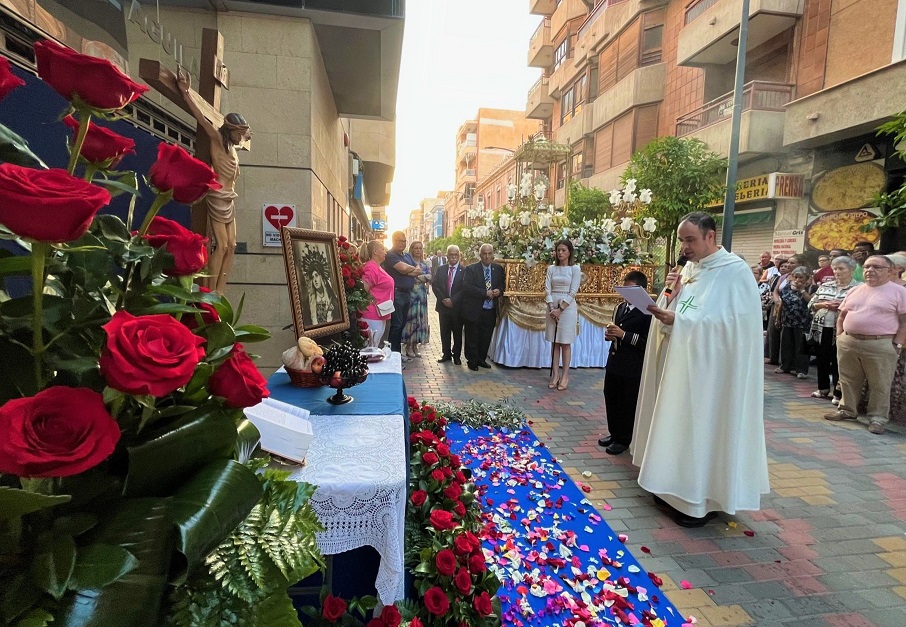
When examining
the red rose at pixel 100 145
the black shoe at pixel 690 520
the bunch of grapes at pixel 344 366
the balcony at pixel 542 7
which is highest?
the balcony at pixel 542 7

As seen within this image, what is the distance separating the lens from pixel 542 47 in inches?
1272

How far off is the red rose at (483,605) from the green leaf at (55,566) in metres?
1.46

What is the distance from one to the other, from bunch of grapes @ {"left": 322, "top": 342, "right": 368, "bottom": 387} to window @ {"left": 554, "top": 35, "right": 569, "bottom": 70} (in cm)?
3241

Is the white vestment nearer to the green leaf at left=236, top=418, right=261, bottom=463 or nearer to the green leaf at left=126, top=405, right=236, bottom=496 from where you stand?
the green leaf at left=236, top=418, right=261, bottom=463

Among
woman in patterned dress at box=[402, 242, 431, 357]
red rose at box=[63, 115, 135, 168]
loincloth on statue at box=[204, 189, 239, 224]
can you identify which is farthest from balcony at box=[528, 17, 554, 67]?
red rose at box=[63, 115, 135, 168]

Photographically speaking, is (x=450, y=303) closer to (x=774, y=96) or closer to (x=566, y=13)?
(x=774, y=96)

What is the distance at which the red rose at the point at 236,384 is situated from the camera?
2.90ft

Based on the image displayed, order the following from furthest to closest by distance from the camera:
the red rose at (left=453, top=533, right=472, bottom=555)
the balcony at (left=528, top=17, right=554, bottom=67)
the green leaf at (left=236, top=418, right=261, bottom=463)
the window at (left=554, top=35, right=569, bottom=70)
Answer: the balcony at (left=528, top=17, right=554, bottom=67) → the window at (left=554, top=35, right=569, bottom=70) → the red rose at (left=453, top=533, right=472, bottom=555) → the green leaf at (left=236, top=418, right=261, bottom=463)

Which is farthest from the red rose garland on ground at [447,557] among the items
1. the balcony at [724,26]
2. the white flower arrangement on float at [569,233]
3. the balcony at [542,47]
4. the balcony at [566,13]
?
the balcony at [542,47]

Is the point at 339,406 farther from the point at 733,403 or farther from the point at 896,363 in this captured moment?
the point at 896,363

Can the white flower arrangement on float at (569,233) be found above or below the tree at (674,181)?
below

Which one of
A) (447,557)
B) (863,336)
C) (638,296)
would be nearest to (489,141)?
(863,336)

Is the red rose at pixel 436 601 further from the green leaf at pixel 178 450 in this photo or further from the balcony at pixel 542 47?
the balcony at pixel 542 47

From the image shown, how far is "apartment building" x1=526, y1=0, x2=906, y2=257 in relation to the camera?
10.7 metres
